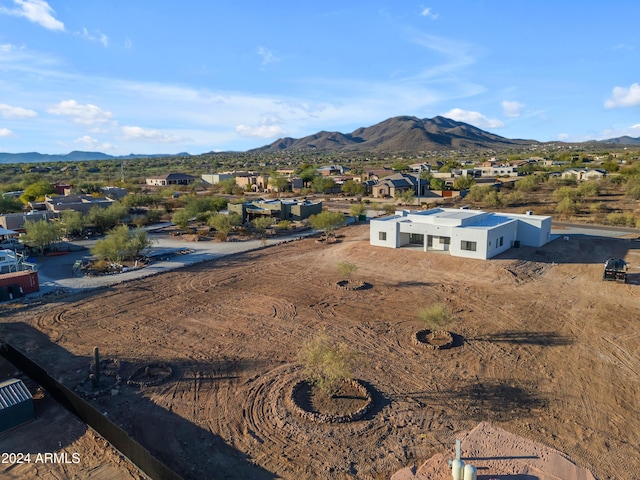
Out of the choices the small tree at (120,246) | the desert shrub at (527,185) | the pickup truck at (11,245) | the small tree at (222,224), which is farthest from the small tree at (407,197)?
the pickup truck at (11,245)

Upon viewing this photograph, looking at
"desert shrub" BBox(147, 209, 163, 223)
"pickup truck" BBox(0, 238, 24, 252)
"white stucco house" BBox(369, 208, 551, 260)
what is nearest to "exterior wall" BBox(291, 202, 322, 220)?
"desert shrub" BBox(147, 209, 163, 223)

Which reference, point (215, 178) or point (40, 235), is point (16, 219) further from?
point (215, 178)

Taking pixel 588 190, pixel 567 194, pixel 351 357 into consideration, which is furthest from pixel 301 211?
pixel 588 190

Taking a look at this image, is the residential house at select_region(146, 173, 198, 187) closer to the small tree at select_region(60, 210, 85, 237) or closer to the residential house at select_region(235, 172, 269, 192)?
the residential house at select_region(235, 172, 269, 192)

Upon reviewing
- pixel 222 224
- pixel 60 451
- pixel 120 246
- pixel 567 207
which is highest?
pixel 567 207

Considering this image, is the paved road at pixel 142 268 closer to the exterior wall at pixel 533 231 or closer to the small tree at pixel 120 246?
the small tree at pixel 120 246
